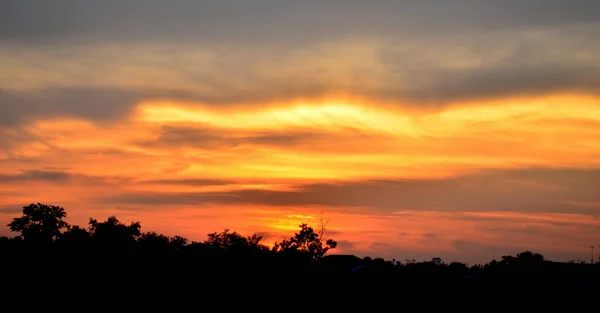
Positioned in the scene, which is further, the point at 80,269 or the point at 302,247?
the point at 302,247

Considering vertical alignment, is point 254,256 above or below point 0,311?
above

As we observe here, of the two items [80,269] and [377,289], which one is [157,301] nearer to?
[80,269]

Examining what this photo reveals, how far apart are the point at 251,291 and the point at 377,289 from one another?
10006 mm

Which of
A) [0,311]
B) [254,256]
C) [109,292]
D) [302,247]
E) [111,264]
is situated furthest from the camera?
[302,247]

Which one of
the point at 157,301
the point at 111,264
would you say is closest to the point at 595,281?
the point at 157,301

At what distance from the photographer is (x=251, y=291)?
58438 millimetres

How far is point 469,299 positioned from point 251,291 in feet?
55.4

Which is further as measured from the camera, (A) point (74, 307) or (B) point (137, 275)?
(B) point (137, 275)

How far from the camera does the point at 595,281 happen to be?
63781 mm

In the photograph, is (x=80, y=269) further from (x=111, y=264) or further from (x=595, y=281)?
(x=595, y=281)

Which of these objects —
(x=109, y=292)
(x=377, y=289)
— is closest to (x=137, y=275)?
(x=109, y=292)

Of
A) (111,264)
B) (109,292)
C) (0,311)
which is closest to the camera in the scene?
(0,311)

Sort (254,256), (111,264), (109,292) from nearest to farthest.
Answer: (109,292) → (111,264) → (254,256)

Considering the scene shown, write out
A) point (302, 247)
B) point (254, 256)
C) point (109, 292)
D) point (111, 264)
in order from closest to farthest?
point (109, 292) < point (111, 264) < point (254, 256) < point (302, 247)
